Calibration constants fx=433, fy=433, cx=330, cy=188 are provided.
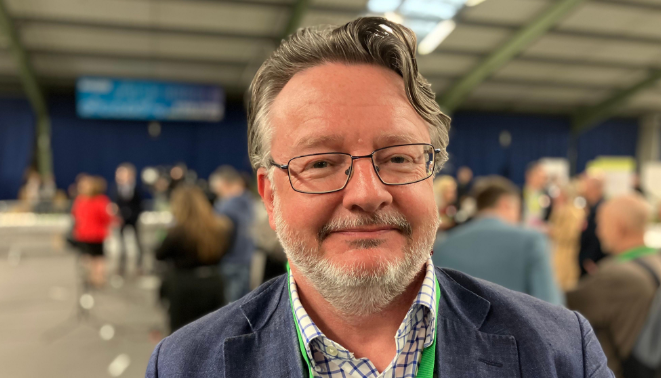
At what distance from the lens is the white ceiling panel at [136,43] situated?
8203mm

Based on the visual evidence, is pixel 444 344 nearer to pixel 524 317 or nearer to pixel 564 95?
pixel 524 317

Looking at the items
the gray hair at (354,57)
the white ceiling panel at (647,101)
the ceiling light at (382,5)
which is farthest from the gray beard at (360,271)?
the white ceiling panel at (647,101)

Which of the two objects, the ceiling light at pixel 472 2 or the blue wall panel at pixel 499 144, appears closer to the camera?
the ceiling light at pixel 472 2

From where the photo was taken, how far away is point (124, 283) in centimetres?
570

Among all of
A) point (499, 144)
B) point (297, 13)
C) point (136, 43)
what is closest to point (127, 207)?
point (136, 43)

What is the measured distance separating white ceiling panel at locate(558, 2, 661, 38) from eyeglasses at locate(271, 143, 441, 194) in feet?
29.1

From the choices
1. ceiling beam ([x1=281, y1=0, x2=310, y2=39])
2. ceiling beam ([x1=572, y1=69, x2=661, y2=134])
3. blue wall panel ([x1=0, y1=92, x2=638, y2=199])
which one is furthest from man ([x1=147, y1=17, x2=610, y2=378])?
ceiling beam ([x1=572, y1=69, x2=661, y2=134])

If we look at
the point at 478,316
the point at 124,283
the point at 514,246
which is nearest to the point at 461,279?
the point at 478,316

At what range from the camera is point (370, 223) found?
744 mm

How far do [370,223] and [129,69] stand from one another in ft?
35.0

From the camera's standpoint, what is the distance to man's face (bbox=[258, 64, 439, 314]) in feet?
2.45

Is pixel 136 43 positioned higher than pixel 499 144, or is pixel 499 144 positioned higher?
pixel 136 43

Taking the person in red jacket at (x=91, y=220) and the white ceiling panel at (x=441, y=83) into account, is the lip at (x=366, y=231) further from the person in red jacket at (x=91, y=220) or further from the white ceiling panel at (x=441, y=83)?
the white ceiling panel at (x=441, y=83)

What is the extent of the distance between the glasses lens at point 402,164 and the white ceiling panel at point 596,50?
9718 millimetres
